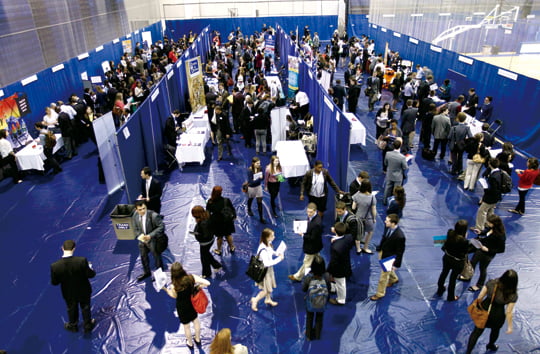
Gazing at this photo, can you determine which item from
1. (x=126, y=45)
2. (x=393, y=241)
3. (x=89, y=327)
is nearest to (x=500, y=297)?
(x=393, y=241)

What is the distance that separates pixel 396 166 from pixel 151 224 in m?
4.91

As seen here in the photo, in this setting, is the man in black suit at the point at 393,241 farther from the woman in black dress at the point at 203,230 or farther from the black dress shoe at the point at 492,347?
the woman in black dress at the point at 203,230

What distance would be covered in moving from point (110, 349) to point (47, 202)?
17.5ft

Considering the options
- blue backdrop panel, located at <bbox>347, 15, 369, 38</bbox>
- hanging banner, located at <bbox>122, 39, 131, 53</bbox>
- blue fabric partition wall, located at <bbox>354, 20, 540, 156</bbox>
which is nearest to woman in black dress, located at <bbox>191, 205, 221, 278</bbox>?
blue fabric partition wall, located at <bbox>354, 20, 540, 156</bbox>

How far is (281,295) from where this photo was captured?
6273 mm

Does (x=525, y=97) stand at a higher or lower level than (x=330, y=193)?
higher

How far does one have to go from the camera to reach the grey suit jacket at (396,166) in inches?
305

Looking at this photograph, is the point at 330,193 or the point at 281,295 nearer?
the point at 281,295

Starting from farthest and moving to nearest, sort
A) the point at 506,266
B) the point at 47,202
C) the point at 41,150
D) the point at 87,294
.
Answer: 1. the point at 41,150
2. the point at 47,202
3. the point at 506,266
4. the point at 87,294

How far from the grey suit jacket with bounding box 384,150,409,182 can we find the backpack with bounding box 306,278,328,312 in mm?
3903

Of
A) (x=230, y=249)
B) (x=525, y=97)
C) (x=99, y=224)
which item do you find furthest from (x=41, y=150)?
(x=525, y=97)

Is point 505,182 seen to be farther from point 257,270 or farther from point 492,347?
point 257,270

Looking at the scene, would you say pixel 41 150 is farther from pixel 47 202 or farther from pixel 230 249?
pixel 230 249

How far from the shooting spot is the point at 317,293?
4.62 m
